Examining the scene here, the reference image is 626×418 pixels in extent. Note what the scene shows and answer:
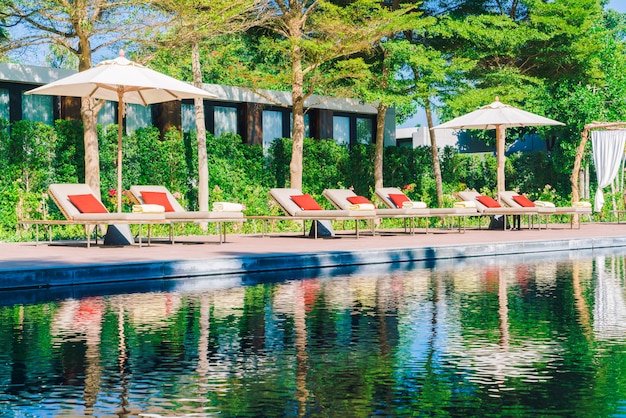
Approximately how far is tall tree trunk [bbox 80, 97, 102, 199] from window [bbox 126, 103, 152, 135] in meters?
4.92

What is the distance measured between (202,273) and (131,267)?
3.74ft

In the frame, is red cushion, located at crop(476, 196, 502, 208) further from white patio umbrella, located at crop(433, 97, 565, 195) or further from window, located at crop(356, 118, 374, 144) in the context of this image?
window, located at crop(356, 118, 374, 144)

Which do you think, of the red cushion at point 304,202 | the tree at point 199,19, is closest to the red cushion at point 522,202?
the red cushion at point 304,202

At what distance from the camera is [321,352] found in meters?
7.02

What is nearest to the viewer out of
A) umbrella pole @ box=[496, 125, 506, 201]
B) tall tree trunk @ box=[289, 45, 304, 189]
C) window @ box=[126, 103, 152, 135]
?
tall tree trunk @ box=[289, 45, 304, 189]

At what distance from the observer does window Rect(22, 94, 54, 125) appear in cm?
2329

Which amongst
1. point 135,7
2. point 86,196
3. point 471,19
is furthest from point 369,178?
point 86,196

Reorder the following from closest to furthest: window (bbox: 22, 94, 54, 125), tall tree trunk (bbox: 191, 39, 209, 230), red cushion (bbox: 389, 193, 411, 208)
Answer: tall tree trunk (bbox: 191, 39, 209, 230)
window (bbox: 22, 94, 54, 125)
red cushion (bbox: 389, 193, 411, 208)


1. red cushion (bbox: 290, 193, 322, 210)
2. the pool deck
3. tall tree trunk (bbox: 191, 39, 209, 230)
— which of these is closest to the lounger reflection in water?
the pool deck

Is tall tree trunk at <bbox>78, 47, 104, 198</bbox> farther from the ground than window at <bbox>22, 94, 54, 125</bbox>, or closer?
closer

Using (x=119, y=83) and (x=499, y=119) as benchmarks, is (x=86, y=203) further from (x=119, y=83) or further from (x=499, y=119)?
(x=499, y=119)

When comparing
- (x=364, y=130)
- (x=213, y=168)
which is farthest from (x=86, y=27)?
(x=364, y=130)

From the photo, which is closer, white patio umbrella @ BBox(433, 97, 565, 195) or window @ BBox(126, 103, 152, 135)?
white patio umbrella @ BBox(433, 97, 565, 195)

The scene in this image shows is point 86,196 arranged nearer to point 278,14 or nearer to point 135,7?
point 135,7
